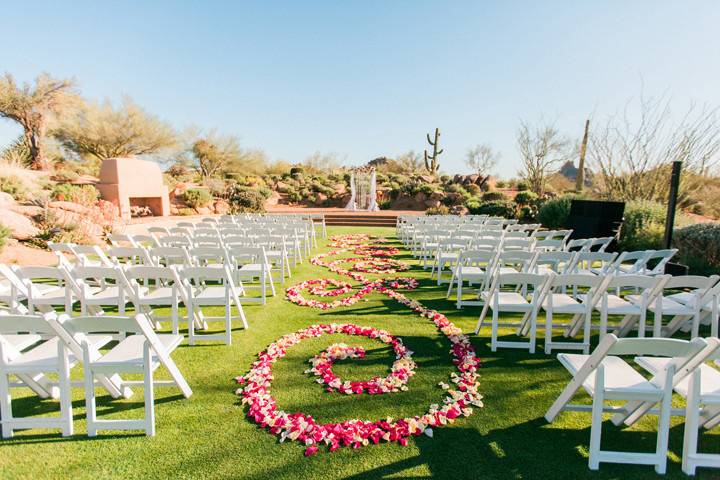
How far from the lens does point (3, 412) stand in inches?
98.5

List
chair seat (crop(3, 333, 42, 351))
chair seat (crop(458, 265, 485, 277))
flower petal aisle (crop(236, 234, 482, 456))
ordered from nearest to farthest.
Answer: flower petal aisle (crop(236, 234, 482, 456)) < chair seat (crop(3, 333, 42, 351)) < chair seat (crop(458, 265, 485, 277))

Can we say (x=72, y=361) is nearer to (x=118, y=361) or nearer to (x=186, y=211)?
(x=118, y=361)

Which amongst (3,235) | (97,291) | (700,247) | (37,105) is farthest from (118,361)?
(37,105)

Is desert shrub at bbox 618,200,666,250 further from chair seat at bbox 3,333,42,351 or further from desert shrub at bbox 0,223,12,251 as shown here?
desert shrub at bbox 0,223,12,251

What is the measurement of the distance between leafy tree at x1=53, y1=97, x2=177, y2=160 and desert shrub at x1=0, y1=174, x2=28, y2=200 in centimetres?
1049

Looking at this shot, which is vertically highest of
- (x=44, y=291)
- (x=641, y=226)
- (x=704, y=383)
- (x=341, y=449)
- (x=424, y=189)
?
(x=424, y=189)

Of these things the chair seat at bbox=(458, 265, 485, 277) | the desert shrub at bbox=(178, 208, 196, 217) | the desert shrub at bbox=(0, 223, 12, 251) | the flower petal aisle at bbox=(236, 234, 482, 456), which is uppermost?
the desert shrub at bbox=(178, 208, 196, 217)

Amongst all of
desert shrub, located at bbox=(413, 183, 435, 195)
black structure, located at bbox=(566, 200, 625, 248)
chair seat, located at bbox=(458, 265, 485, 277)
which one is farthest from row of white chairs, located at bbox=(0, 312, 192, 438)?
desert shrub, located at bbox=(413, 183, 435, 195)

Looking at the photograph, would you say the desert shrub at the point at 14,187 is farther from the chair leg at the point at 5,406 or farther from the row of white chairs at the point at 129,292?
the chair leg at the point at 5,406

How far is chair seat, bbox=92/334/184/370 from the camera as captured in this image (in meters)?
2.49

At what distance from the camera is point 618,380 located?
93.0 inches

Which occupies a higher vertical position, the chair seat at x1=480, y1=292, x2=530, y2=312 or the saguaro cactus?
the saguaro cactus

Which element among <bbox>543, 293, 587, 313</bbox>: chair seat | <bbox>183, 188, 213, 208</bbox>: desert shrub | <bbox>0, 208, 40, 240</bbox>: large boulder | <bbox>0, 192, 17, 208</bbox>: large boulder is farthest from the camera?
<bbox>183, 188, 213, 208</bbox>: desert shrub

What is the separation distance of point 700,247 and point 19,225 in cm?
1557
